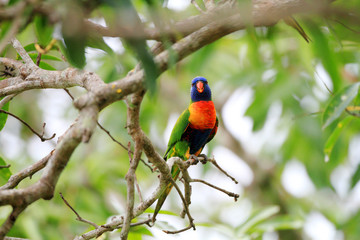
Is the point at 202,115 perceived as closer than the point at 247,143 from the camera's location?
Yes

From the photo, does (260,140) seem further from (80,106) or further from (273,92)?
(80,106)

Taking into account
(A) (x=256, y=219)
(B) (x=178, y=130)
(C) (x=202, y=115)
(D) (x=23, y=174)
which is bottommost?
A: (D) (x=23, y=174)

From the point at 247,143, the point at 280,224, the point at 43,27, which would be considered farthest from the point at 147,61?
the point at 247,143

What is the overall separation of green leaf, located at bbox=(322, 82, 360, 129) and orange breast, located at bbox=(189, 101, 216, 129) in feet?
3.03

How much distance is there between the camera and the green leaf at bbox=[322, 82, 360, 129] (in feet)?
7.23

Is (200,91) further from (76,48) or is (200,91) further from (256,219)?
(76,48)

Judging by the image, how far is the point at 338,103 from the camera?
2260 millimetres

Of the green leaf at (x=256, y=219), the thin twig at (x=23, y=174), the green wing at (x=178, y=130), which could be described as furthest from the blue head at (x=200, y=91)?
the thin twig at (x=23, y=174)

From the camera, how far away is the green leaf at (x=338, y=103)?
2203 millimetres

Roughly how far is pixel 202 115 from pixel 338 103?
41.1 inches

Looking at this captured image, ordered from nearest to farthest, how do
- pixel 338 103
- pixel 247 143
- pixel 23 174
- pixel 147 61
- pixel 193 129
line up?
1. pixel 147 61
2. pixel 23 174
3. pixel 338 103
4. pixel 193 129
5. pixel 247 143

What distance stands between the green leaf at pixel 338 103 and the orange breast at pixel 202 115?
93 centimetres

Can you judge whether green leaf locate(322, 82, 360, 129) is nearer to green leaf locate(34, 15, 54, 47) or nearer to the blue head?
the blue head

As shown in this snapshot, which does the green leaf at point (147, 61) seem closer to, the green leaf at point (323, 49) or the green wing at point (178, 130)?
the green leaf at point (323, 49)
